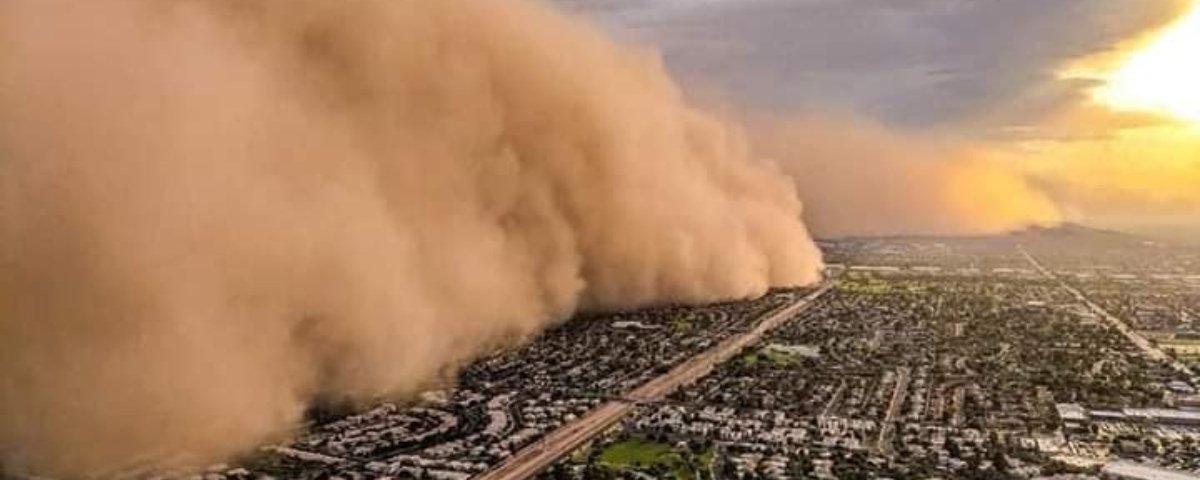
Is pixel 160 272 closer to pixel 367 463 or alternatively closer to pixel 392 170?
pixel 367 463

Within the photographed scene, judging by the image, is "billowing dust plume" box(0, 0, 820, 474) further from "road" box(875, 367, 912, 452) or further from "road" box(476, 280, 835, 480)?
"road" box(875, 367, 912, 452)

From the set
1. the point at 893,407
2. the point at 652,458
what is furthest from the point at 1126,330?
the point at 652,458

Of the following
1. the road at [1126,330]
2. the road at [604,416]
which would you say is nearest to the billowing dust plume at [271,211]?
the road at [604,416]

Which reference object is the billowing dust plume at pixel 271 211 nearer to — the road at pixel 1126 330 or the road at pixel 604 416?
the road at pixel 604 416

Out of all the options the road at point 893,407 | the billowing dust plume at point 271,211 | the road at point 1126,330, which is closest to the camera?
the billowing dust plume at point 271,211

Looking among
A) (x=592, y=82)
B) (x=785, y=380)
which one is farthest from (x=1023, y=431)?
(x=592, y=82)

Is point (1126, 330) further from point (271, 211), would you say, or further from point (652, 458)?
point (271, 211)
